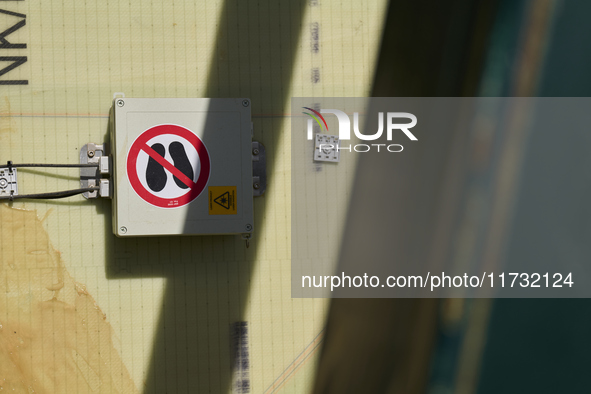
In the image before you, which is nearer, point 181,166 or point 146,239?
point 181,166

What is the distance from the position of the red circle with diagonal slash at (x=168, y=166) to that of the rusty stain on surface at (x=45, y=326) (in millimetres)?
469

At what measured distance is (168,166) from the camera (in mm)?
2111

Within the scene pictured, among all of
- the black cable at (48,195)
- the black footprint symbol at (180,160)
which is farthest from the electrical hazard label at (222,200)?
the black cable at (48,195)

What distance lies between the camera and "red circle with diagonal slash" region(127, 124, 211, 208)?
2.09 metres

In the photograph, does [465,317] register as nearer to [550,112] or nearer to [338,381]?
[338,381]

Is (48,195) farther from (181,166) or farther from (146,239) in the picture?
(181,166)

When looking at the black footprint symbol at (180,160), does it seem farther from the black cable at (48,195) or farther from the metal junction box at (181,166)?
the black cable at (48,195)

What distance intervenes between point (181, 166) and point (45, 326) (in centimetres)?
87

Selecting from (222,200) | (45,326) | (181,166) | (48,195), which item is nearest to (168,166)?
(181,166)

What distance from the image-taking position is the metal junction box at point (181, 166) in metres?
2.09

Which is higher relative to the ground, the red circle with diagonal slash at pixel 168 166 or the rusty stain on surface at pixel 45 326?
the red circle with diagonal slash at pixel 168 166

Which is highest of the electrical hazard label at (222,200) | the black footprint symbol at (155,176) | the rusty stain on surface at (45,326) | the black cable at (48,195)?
the black footprint symbol at (155,176)

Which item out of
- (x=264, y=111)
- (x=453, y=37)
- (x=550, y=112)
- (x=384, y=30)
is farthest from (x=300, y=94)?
(x=550, y=112)

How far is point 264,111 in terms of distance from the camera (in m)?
2.33
